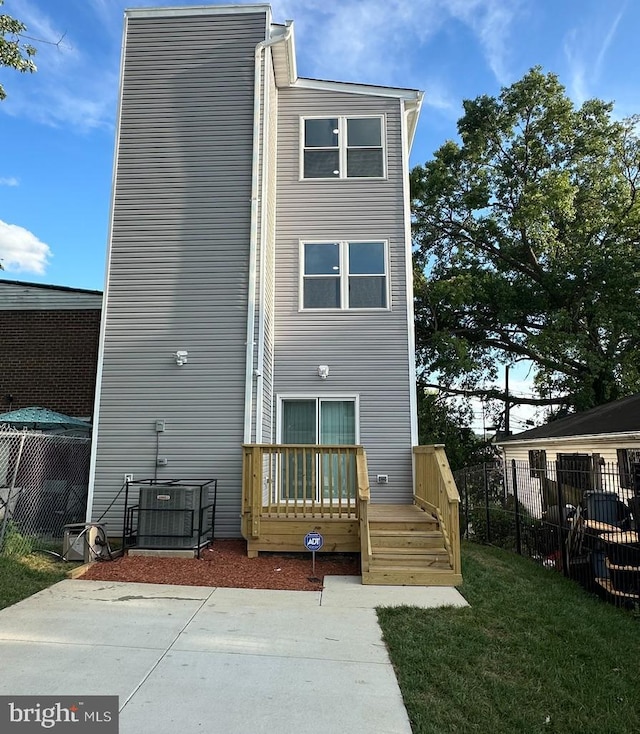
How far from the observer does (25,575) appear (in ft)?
19.1

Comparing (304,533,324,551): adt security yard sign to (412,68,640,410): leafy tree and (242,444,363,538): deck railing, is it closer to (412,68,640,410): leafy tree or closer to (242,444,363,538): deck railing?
(242,444,363,538): deck railing

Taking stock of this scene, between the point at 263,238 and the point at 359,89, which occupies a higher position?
the point at 359,89

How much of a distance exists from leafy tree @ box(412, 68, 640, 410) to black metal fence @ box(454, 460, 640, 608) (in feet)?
22.1

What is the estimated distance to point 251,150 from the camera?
9.32 meters

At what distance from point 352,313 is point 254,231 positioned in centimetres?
232

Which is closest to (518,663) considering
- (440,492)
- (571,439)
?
(440,492)

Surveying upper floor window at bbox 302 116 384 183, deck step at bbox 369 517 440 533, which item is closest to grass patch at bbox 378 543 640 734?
deck step at bbox 369 517 440 533

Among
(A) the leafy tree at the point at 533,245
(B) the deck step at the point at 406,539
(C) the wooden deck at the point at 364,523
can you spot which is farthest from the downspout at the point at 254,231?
(A) the leafy tree at the point at 533,245

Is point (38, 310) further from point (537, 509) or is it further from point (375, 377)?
point (537, 509)

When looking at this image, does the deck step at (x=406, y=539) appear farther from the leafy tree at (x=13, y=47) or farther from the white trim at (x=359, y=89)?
the white trim at (x=359, y=89)

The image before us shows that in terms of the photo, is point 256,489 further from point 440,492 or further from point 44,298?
point 44,298

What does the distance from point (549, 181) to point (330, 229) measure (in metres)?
10.4

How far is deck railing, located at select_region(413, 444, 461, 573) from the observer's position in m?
6.23

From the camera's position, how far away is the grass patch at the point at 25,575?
17.1ft
